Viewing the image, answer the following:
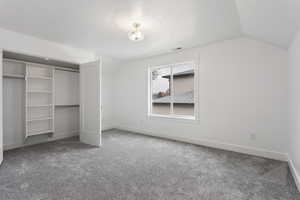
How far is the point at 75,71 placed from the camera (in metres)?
4.43

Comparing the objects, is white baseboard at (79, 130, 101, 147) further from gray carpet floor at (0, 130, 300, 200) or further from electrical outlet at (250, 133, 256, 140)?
electrical outlet at (250, 133, 256, 140)

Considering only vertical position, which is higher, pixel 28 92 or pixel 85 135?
pixel 28 92

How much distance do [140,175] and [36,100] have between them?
3.29 meters

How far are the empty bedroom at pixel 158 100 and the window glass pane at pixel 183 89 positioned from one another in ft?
0.09

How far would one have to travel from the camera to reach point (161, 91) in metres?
4.75

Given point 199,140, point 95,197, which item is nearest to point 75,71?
point 95,197

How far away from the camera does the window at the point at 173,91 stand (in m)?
4.04

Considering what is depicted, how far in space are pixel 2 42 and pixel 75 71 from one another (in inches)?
72.1

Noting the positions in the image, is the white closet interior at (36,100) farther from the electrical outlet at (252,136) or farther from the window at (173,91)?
the electrical outlet at (252,136)

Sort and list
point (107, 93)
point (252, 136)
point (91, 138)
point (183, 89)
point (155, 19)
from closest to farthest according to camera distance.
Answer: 1. point (155, 19)
2. point (252, 136)
3. point (91, 138)
4. point (183, 89)
5. point (107, 93)

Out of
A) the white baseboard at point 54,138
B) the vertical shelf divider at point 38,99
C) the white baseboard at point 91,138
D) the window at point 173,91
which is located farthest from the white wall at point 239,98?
the vertical shelf divider at point 38,99

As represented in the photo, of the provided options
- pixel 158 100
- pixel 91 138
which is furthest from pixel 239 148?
pixel 91 138

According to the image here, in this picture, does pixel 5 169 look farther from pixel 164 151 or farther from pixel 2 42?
pixel 164 151

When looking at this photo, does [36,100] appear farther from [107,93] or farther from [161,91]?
[161,91]
